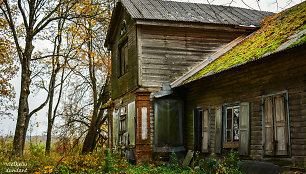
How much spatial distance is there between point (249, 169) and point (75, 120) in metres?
17.1

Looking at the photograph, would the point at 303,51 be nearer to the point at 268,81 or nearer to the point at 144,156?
the point at 268,81

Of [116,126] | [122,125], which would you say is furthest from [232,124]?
[116,126]

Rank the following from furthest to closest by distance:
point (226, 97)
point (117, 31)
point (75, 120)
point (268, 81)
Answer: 1. point (75, 120)
2. point (117, 31)
3. point (226, 97)
4. point (268, 81)

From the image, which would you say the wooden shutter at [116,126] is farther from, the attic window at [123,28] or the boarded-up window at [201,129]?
the boarded-up window at [201,129]

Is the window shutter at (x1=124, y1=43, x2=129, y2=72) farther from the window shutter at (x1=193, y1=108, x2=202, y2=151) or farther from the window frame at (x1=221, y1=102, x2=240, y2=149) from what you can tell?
the window frame at (x1=221, y1=102, x2=240, y2=149)

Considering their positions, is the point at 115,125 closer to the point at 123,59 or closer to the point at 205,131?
the point at 123,59

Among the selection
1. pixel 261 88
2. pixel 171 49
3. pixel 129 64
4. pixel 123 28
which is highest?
pixel 123 28

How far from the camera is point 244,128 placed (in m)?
10.2

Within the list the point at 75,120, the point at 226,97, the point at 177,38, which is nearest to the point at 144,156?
the point at 226,97

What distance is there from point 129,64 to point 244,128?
7.24 m

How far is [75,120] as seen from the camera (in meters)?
24.4

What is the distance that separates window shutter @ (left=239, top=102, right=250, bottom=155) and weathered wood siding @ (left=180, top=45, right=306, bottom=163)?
0.40ft

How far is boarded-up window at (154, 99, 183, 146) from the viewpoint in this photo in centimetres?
1412

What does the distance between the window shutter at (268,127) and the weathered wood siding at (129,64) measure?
648 centimetres
